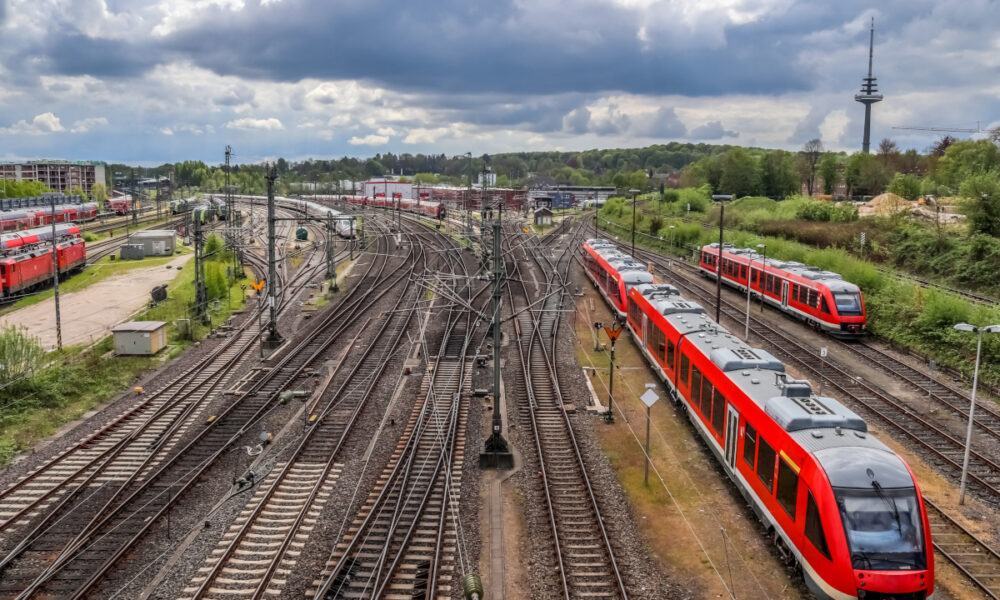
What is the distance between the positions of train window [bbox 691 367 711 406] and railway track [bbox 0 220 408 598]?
13417mm

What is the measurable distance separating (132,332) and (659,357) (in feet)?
70.9

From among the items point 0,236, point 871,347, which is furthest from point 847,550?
point 0,236

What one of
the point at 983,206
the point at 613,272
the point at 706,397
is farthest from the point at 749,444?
the point at 983,206

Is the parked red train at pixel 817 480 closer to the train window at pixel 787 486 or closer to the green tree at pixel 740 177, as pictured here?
the train window at pixel 787 486

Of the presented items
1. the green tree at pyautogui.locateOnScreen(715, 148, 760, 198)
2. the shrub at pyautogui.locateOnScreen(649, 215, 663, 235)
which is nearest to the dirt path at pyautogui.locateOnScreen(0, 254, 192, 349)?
the shrub at pyautogui.locateOnScreen(649, 215, 663, 235)

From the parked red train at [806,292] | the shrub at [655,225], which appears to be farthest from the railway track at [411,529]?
the shrub at [655,225]

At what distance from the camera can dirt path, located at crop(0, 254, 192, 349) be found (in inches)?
1599

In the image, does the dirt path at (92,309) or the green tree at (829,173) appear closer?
the dirt path at (92,309)

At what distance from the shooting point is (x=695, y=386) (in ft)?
73.1

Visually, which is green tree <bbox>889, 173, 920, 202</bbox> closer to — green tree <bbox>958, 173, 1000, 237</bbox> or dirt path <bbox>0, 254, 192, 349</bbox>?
green tree <bbox>958, 173, 1000, 237</bbox>

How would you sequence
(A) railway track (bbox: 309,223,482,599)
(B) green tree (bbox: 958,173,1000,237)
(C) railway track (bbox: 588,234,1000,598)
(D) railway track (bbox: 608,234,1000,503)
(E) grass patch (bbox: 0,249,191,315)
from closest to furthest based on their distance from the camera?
(A) railway track (bbox: 309,223,482,599) < (C) railway track (bbox: 588,234,1000,598) < (D) railway track (bbox: 608,234,1000,503) < (B) green tree (bbox: 958,173,1000,237) < (E) grass patch (bbox: 0,249,191,315)

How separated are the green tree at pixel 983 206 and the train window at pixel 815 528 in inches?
1680

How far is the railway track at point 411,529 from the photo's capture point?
14.5 metres

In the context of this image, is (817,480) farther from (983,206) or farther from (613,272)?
(983,206)
